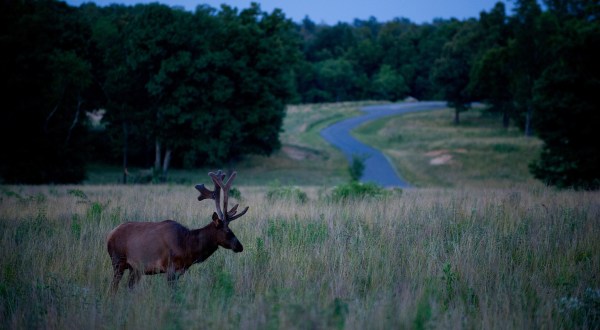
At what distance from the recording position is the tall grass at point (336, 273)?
200 inches

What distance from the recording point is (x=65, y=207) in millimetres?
11766

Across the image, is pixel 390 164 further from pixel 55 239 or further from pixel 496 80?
pixel 55 239

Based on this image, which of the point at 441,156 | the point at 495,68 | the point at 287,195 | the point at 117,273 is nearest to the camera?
the point at 117,273

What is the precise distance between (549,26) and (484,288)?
50.3m

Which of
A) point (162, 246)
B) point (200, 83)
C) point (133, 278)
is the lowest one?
point (133, 278)

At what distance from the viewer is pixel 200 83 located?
40.8m

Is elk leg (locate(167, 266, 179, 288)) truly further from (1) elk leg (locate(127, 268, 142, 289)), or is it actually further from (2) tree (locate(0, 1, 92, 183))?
(2) tree (locate(0, 1, 92, 183))

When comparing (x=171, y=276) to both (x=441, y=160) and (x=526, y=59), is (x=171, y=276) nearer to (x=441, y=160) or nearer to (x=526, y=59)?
(x=441, y=160)

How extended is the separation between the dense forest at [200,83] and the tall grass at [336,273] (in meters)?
14.6

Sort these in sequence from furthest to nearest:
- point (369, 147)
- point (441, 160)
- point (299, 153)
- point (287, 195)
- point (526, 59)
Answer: point (369, 147) < point (299, 153) < point (526, 59) < point (441, 160) < point (287, 195)

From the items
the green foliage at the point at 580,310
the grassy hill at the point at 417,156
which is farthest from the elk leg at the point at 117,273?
the grassy hill at the point at 417,156

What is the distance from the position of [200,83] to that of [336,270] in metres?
35.8

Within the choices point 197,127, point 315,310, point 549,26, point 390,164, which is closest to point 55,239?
point 315,310

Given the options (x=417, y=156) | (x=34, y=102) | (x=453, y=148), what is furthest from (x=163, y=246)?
(x=453, y=148)
